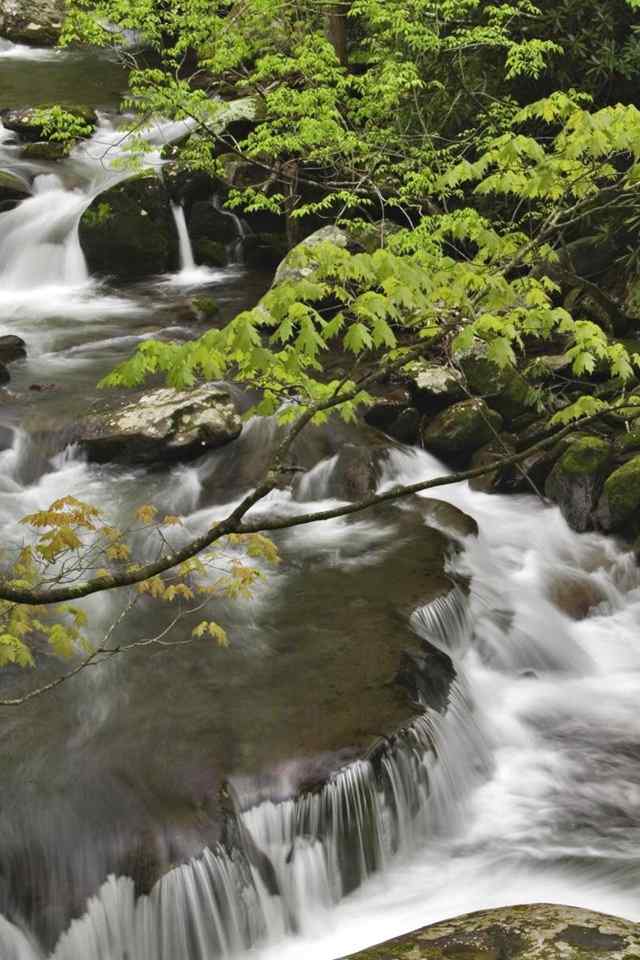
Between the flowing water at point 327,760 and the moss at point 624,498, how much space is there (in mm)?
299

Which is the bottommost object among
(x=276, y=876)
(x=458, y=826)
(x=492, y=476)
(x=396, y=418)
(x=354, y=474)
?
(x=458, y=826)

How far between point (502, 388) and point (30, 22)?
2127cm

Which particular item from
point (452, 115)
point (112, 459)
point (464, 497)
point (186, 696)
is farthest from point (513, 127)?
point (186, 696)

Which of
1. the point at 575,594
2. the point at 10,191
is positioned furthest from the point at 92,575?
the point at 10,191

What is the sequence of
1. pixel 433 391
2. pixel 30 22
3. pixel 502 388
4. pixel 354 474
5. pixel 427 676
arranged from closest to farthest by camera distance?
pixel 427 676, pixel 354 474, pixel 502 388, pixel 433 391, pixel 30 22

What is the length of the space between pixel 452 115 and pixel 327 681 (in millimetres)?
10149

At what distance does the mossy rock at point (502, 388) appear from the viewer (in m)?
10.7

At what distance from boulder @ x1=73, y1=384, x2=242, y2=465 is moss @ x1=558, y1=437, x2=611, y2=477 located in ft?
11.7

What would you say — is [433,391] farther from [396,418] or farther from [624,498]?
[624,498]

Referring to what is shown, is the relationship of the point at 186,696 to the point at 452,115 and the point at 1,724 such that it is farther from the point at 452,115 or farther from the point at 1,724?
the point at 452,115

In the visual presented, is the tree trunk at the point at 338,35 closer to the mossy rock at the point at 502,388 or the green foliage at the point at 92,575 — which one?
the mossy rock at the point at 502,388

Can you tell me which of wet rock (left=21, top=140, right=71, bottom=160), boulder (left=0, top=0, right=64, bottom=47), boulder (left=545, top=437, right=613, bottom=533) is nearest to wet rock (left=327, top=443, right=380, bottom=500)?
boulder (left=545, top=437, right=613, bottom=533)

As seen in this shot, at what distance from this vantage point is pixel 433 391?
10.9 meters

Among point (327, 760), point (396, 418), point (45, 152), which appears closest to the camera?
point (327, 760)
